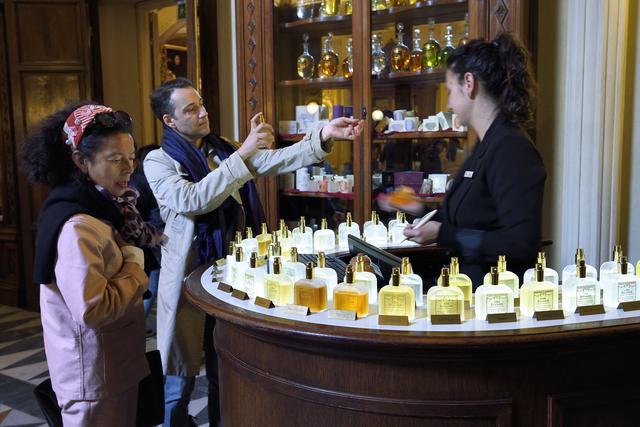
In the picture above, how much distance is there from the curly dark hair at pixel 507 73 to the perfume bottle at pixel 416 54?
1.65m

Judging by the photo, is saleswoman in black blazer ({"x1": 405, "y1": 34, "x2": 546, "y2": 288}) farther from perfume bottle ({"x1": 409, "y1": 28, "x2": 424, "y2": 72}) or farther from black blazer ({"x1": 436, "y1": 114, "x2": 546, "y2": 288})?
perfume bottle ({"x1": 409, "y1": 28, "x2": 424, "y2": 72})

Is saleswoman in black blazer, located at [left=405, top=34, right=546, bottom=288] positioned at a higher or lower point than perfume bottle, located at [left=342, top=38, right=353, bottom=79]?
lower

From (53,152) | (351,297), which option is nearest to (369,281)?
(351,297)

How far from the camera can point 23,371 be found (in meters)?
3.80

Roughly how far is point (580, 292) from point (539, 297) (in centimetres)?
11

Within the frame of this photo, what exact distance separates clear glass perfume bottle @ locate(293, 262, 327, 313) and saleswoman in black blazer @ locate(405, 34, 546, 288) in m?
0.38

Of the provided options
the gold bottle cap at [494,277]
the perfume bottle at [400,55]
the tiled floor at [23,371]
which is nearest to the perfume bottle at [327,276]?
the gold bottle cap at [494,277]

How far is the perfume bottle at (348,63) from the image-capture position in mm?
3510

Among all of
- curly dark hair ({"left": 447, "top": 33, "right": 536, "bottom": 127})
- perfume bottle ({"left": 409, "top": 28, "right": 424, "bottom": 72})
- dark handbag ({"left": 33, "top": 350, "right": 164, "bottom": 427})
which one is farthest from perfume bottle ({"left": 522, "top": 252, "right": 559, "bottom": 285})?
perfume bottle ({"left": 409, "top": 28, "right": 424, "bottom": 72})

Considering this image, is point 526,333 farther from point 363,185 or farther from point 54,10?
point 54,10

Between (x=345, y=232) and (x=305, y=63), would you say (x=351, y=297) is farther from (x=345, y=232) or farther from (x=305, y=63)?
(x=305, y=63)

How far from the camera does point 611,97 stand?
2.78 meters

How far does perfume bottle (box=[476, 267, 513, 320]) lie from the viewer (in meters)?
1.40

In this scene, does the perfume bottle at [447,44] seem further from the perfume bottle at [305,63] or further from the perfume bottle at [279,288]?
the perfume bottle at [279,288]
